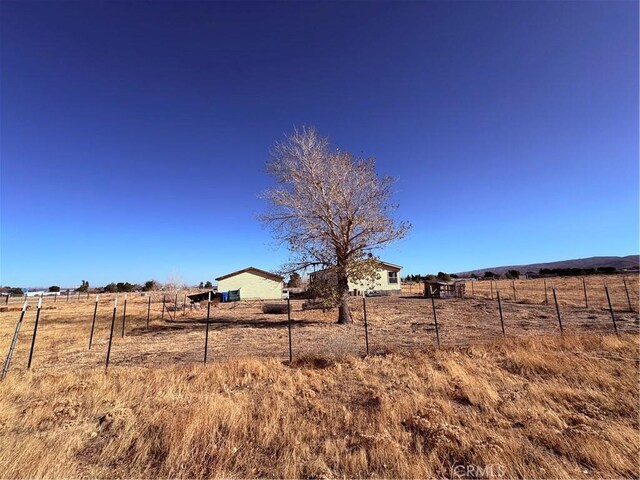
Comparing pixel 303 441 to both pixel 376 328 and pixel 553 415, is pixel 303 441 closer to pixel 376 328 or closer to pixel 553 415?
pixel 553 415

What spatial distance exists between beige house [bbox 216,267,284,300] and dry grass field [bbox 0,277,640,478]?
122ft

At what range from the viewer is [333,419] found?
5801 millimetres

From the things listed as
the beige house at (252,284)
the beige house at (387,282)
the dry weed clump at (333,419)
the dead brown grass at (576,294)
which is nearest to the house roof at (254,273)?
the beige house at (252,284)

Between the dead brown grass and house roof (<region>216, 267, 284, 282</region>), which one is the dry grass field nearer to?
the dead brown grass

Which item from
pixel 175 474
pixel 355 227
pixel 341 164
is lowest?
pixel 175 474

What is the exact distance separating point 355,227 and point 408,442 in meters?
14.6

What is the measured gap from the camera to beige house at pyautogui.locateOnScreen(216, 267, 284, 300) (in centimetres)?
4872

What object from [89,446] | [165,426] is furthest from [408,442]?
[89,446]

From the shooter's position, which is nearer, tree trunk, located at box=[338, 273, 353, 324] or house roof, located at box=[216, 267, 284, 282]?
tree trunk, located at box=[338, 273, 353, 324]

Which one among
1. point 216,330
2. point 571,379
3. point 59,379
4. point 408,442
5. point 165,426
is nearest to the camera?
point 408,442

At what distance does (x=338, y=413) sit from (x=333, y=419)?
0.27 meters

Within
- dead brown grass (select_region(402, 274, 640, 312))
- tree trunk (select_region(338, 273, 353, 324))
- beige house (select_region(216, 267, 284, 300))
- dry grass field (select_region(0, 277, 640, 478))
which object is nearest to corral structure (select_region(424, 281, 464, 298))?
dead brown grass (select_region(402, 274, 640, 312))

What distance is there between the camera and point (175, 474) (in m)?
4.26

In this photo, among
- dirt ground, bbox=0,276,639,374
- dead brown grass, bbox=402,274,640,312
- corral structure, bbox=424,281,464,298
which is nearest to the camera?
dirt ground, bbox=0,276,639,374
